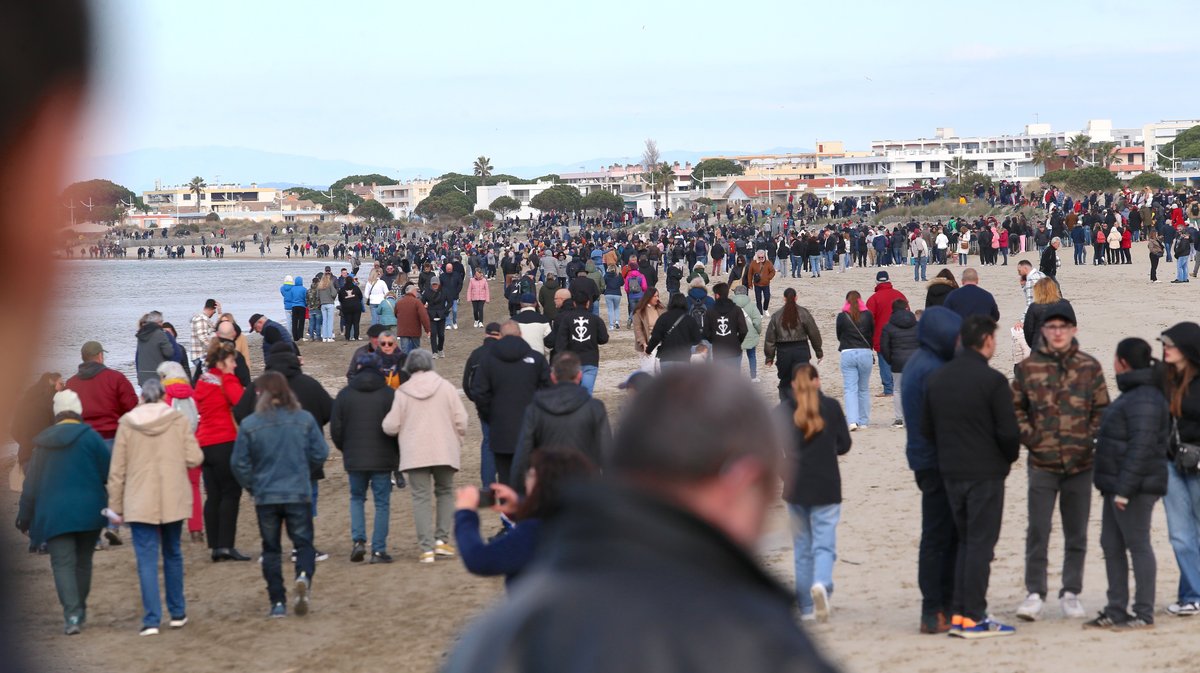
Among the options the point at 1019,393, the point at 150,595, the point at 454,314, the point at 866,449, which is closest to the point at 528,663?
the point at 1019,393

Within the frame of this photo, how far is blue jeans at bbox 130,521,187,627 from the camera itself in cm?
942

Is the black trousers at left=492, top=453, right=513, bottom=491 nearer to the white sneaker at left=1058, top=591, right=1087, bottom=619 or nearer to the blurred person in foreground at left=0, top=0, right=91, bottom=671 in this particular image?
the white sneaker at left=1058, top=591, right=1087, bottom=619

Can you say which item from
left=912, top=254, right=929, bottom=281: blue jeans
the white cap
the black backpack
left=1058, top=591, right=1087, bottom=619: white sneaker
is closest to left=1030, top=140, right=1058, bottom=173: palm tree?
left=912, top=254, right=929, bottom=281: blue jeans

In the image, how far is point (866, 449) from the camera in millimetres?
14766

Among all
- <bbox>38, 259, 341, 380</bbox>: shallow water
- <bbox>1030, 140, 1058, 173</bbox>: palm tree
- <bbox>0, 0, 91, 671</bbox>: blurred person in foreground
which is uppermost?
<bbox>1030, 140, 1058, 173</bbox>: palm tree

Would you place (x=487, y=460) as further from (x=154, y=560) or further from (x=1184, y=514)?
(x=1184, y=514)

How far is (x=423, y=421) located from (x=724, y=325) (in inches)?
246

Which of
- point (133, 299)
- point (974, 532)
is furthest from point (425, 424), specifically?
point (133, 299)

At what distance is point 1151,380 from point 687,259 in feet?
142

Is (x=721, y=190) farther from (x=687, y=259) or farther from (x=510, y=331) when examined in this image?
(x=510, y=331)

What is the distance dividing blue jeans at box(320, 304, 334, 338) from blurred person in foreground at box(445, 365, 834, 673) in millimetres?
28641

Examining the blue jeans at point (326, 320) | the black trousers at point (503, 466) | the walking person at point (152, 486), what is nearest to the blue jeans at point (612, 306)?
the blue jeans at point (326, 320)

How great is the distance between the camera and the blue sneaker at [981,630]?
8.12 meters

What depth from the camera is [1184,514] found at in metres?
8.23
